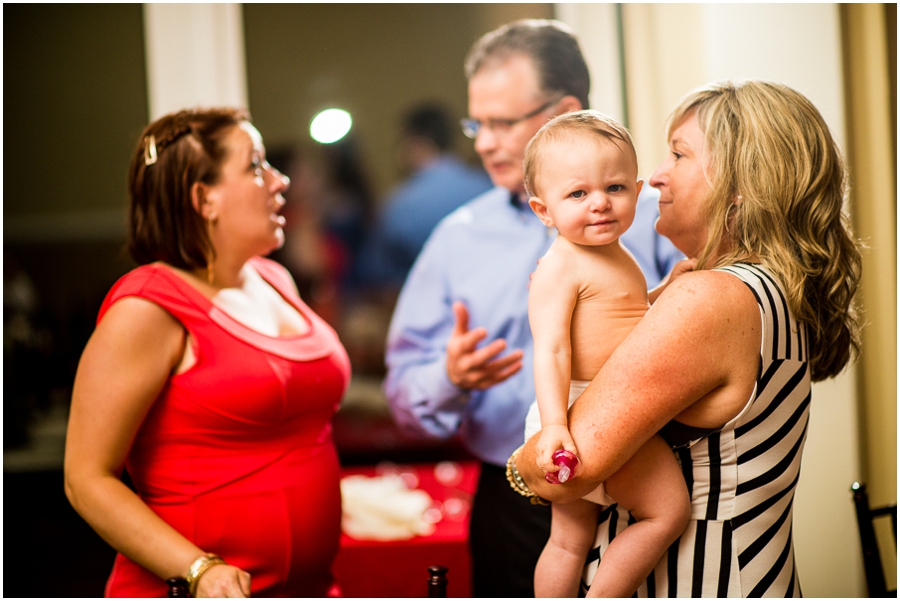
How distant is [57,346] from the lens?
305cm

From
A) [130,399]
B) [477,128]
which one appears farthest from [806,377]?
[130,399]

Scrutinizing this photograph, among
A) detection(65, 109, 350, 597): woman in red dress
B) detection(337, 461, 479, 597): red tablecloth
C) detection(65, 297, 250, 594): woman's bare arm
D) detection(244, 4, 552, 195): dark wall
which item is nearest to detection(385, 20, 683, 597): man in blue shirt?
detection(337, 461, 479, 597): red tablecloth

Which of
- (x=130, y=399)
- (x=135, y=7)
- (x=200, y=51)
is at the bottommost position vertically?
(x=130, y=399)

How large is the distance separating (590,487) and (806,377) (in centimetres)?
43

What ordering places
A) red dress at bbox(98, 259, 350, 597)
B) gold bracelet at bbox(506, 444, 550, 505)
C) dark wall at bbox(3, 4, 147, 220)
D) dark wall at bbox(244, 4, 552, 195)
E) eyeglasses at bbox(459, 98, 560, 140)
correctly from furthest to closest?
dark wall at bbox(244, 4, 552, 195) < dark wall at bbox(3, 4, 147, 220) < eyeglasses at bbox(459, 98, 560, 140) < red dress at bbox(98, 259, 350, 597) < gold bracelet at bbox(506, 444, 550, 505)

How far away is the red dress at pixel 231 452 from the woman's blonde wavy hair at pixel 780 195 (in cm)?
94

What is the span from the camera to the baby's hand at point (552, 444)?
1.09 m

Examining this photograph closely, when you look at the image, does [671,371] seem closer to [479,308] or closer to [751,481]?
[751,481]

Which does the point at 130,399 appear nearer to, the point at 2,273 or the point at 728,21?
the point at 728,21

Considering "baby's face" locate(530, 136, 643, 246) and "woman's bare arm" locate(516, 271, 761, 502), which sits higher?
"baby's face" locate(530, 136, 643, 246)

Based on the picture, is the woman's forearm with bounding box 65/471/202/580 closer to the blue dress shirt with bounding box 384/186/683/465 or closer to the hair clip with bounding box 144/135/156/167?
the hair clip with bounding box 144/135/156/167

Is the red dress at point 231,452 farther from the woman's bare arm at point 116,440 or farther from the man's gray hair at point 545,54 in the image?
the man's gray hair at point 545,54

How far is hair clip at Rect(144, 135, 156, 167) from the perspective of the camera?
1.56 metres

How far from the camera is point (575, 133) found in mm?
1122
